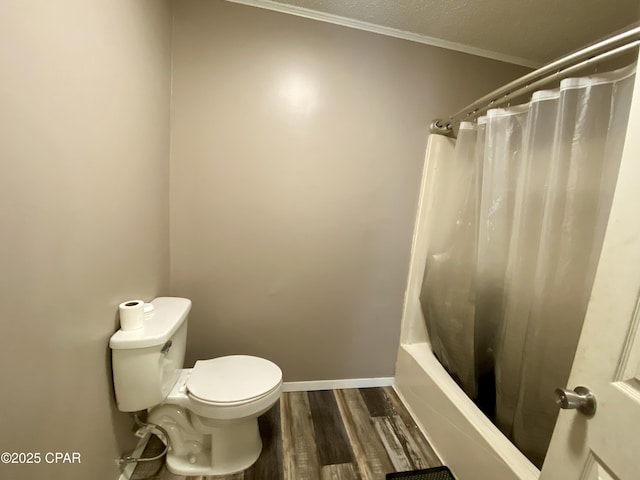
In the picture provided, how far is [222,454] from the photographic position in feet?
4.11

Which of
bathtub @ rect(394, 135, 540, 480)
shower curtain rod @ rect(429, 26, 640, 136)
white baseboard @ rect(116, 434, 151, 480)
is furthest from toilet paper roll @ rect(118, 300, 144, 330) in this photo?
shower curtain rod @ rect(429, 26, 640, 136)

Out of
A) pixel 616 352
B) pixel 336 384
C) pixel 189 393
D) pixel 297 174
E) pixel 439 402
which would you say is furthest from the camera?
pixel 336 384

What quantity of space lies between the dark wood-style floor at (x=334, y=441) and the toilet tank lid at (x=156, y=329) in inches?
27.8

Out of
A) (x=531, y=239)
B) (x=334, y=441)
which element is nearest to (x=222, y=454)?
(x=334, y=441)

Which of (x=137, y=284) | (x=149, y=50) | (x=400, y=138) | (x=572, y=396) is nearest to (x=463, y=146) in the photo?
(x=400, y=138)

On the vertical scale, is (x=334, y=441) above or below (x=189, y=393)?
below

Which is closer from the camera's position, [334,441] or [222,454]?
[222,454]

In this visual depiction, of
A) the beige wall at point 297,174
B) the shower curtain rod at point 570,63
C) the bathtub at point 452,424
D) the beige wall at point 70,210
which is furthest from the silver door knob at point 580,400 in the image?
the beige wall at point 70,210

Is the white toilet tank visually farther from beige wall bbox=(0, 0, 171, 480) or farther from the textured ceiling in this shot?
the textured ceiling

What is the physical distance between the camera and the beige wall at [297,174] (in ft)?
4.74

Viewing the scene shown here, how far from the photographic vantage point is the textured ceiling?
127cm

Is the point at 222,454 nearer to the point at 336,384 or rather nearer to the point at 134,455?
the point at 134,455

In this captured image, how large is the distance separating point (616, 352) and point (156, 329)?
54.6 inches

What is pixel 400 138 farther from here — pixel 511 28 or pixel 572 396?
pixel 572 396
